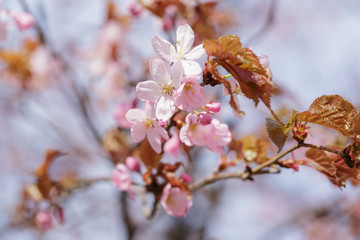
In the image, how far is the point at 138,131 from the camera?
0.88 m

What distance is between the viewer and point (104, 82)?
Answer: 2.94 metres

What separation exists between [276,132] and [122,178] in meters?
0.54

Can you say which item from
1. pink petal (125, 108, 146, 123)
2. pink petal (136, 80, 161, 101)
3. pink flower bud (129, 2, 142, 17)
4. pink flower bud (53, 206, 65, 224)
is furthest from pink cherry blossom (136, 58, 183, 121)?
pink flower bud (129, 2, 142, 17)

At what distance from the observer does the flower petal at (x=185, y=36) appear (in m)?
0.79

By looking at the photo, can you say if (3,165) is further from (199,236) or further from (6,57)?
(199,236)

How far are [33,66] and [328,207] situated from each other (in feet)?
8.08

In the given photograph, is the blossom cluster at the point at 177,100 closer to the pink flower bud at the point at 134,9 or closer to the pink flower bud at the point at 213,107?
the pink flower bud at the point at 213,107

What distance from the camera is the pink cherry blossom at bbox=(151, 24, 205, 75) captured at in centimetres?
77

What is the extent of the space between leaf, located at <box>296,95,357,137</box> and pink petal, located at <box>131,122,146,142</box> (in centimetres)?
38

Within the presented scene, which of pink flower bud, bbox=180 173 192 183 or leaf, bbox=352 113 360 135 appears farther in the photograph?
pink flower bud, bbox=180 173 192 183

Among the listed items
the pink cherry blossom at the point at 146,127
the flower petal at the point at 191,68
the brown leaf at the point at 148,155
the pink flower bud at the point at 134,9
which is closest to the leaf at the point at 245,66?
the flower petal at the point at 191,68

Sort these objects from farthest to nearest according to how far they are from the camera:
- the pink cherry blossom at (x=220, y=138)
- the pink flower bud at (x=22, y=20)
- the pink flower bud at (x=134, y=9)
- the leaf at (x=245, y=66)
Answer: the pink flower bud at (x=134, y=9) → the pink flower bud at (x=22, y=20) → the pink cherry blossom at (x=220, y=138) → the leaf at (x=245, y=66)

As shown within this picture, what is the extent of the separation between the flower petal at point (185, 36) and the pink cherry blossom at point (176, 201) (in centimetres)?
43

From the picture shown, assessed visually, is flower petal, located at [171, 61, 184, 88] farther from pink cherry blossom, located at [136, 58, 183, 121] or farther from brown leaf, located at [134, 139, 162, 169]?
brown leaf, located at [134, 139, 162, 169]
